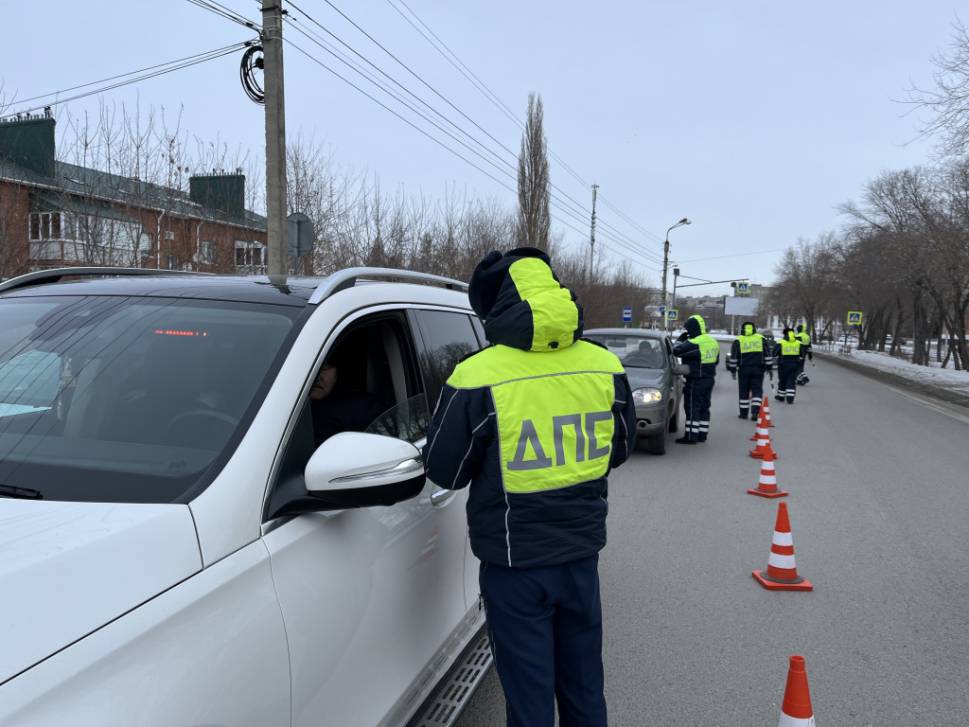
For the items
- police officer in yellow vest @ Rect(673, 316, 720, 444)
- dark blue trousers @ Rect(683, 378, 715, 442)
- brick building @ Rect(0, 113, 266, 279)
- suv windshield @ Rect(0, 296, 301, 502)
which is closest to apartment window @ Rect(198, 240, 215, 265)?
brick building @ Rect(0, 113, 266, 279)

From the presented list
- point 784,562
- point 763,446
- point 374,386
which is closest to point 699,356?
point 763,446

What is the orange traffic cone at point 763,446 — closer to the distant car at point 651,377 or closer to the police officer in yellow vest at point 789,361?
the distant car at point 651,377

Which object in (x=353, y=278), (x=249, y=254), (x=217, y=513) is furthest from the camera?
(x=249, y=254)

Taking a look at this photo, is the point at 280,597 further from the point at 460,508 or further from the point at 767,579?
the point at 767,579

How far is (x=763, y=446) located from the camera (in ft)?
31.1

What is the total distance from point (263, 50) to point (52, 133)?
4.04m

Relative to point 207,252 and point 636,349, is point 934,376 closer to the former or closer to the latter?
point 636,349

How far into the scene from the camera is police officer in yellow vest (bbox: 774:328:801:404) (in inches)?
722

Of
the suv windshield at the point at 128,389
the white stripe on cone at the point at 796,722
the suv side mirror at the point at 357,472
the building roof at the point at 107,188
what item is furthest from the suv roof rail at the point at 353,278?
the building roof at the point at 107,188

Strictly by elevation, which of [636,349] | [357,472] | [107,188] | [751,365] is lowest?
[751,365]

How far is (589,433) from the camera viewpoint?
2.53m

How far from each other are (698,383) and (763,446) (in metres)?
2.25

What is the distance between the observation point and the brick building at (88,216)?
10938mm

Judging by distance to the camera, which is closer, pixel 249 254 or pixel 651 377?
pixel 651 377
